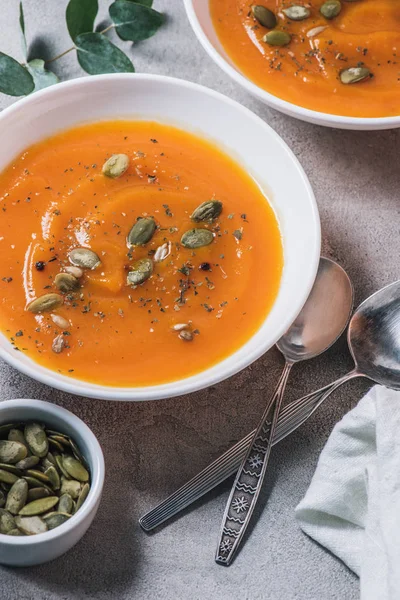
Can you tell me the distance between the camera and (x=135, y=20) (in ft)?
11.1

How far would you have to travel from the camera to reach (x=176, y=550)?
286 cm

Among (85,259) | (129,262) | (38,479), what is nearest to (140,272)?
(129,262)

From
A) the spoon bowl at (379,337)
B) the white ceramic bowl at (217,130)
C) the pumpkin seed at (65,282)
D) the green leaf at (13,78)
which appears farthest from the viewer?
the green leaf at (13,78)

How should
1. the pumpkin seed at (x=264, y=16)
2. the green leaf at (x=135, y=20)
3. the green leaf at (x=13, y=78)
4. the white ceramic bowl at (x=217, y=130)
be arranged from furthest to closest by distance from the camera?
the green leaf at (x=135, y=20)
the pumpkin seed at (x=264, y=16)
the green leaf at (x=13, y=78)
the white ceramic bowl at (x=217, y=130)

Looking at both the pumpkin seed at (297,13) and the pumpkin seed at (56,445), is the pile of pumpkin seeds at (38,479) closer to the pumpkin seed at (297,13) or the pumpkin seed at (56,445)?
the pumpkin seed at (56,445)

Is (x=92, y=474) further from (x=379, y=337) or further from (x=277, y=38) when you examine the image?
(x=277, y=38)

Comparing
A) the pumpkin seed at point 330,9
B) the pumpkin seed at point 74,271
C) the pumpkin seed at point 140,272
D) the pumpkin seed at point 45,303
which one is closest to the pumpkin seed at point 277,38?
the pumpkin seed at point 330,9

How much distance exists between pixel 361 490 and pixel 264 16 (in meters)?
1.69

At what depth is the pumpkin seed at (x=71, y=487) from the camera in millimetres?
2645

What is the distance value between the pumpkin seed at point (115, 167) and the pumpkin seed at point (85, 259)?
0.28 metres

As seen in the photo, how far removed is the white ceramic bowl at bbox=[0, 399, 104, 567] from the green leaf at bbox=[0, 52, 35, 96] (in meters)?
1.13

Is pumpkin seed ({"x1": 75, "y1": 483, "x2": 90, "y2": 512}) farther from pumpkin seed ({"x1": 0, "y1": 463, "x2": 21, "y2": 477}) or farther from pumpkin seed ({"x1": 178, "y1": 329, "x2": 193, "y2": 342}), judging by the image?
pumpkin seed ({"x1": 178, "y1": 329, "x2": 193, "y2": 342})

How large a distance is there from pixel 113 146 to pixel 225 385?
2.86 feet

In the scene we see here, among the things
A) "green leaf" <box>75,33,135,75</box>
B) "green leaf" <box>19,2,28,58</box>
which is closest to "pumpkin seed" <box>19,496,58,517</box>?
"green leaf" <box>75,33,135,75</box>
